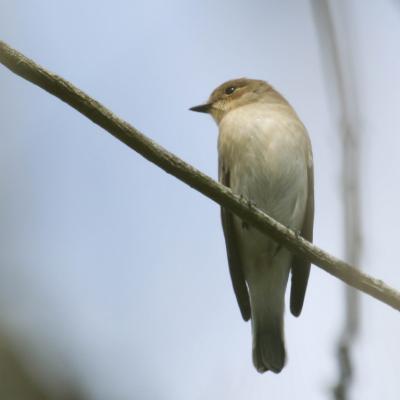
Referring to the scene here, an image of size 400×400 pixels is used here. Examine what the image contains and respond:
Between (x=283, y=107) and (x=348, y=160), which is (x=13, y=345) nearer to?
(x=348, y=160)

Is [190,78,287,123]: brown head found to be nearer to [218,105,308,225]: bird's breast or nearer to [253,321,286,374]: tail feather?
[218,105,308,225]: bird's breast

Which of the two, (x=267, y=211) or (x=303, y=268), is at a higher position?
(x=267, y=211)

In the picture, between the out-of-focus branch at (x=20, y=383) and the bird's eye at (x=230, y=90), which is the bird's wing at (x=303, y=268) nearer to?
the bird's eye at (x=230, y=90)

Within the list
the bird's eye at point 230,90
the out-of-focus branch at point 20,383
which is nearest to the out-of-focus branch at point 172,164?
the out-of-focus branch at point 20,383

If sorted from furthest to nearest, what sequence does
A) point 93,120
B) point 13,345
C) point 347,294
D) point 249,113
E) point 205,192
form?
point 249,113 < point 205,192 < point 93,120 < point 13,345 < point 347,294

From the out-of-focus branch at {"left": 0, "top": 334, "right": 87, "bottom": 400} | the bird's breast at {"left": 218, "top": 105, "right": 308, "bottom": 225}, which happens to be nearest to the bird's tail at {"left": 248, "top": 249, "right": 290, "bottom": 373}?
the bird's breast at {"left": 218, "top": 105, "right": 308, "bottom": 225}

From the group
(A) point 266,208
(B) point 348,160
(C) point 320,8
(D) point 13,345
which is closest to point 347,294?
(B) point 348,160

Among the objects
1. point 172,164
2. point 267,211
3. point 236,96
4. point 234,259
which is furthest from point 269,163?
point 172,164

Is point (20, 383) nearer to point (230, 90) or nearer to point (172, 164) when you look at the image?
point (172, 164)
